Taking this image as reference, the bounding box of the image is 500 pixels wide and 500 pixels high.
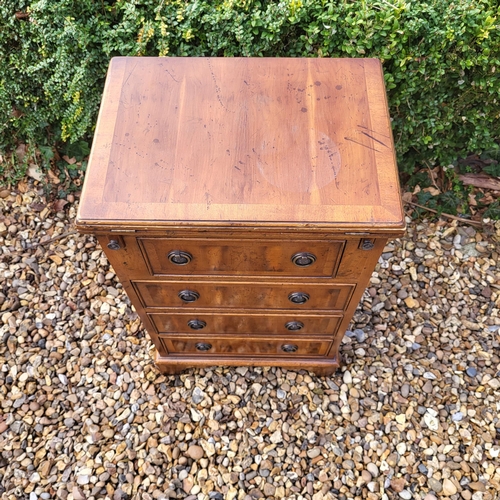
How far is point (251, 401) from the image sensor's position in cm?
240

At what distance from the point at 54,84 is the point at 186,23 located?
81 centimetres

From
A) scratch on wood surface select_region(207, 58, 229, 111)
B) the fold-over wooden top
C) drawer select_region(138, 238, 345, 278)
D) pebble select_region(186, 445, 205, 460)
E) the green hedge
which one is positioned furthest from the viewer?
pebble select_region(186, 445, 205, 460)

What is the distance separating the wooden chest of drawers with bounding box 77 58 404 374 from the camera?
1396mm

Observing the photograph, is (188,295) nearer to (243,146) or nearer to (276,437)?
(243,146)

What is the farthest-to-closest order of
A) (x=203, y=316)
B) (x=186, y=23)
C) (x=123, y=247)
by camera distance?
(x=186, y=23)
(x=203, y=316)
(x=123, y=247)

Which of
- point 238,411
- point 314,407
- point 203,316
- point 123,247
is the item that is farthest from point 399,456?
point 123,247

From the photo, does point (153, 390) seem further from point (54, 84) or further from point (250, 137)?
point (54, 84)

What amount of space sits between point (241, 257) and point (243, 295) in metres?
0.27

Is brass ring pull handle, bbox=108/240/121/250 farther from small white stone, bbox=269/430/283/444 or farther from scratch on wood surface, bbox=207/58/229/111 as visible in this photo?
small white stone, bbox=269/430/283/444

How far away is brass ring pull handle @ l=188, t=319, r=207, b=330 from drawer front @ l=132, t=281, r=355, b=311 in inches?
5.4

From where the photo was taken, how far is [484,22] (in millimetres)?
2066

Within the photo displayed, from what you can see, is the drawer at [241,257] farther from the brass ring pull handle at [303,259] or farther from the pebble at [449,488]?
the pebble at [449,488]

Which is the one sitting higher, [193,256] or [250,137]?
[250,137]

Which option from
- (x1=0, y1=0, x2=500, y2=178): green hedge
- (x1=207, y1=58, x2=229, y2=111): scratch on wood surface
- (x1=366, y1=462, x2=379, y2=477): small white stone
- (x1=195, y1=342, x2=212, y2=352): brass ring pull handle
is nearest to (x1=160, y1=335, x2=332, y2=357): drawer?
(x1=195, y1=342, x2=212, y2=352): brass ring pull handle
